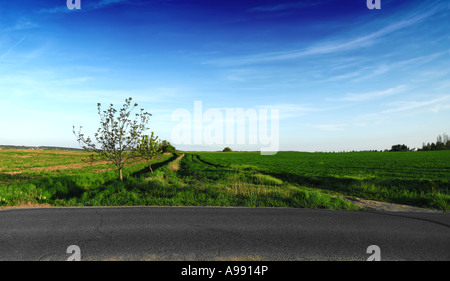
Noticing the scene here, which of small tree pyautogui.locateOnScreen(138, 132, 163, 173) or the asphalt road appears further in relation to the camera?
small tree pyautogui.locateOnScreen(138, 132, 163, 173)

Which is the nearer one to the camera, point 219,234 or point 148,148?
point 219,234

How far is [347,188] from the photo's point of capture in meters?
17.5

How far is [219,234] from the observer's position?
20.0 feet

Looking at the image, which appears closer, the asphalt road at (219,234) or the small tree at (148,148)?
the asphalt road at (219,234)

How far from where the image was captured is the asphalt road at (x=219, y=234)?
4988 mm

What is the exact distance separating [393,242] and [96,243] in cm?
665

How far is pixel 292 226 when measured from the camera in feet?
22.2

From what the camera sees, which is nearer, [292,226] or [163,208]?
[292,226]

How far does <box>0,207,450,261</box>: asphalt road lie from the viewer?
4.99 metres

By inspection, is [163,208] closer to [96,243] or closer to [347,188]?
[96,243]
